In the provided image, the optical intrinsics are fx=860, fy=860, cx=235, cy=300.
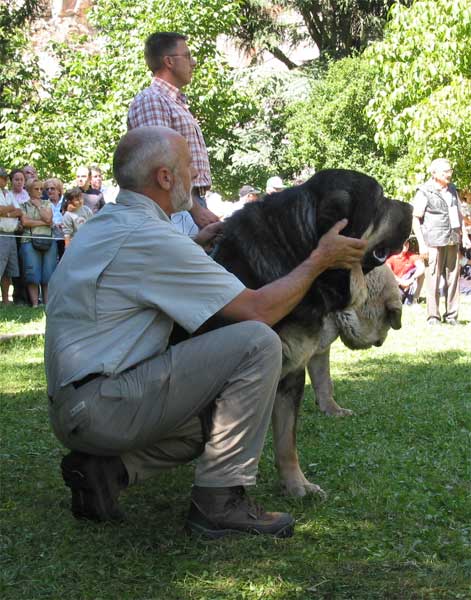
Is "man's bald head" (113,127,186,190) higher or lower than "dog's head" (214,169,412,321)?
higher

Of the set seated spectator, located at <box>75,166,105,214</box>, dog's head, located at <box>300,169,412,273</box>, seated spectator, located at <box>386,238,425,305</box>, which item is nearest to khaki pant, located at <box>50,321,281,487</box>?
dog's head, located at <box>300,169,412,273</box>

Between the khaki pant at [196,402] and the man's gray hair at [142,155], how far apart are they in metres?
0.73

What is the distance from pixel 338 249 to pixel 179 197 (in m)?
0.73

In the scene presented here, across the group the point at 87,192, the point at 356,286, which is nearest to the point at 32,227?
the point at 87,192

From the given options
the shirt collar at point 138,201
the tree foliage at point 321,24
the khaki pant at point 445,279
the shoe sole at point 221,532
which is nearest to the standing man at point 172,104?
the shirt collar at point 138,201

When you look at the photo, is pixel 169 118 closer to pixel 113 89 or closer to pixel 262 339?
A: pixel 262 339

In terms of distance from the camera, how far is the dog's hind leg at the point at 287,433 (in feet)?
13.9

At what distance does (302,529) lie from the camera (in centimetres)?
371

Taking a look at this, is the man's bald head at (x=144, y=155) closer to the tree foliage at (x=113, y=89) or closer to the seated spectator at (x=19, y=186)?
the seated spectator at (x=19, y=186)

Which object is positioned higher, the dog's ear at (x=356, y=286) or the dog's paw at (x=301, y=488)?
the dog's ear at (x=356, y=286)

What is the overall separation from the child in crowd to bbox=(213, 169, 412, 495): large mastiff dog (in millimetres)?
9737

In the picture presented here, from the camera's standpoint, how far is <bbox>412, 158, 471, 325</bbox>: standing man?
11969mm

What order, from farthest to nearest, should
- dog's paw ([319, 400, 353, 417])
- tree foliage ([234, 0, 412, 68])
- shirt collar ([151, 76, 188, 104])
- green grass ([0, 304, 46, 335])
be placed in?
tree foliage ([234, 0, 412, 68]) < green grass ([0, 304, 46, 335]) < dog's paw ([319, 400, 353, 417]) < shirt collar ([151, 76, 188, 104])

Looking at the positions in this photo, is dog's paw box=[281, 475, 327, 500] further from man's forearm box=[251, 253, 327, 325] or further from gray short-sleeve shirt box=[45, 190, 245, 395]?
gray short-sleeve shirt box=[45, 190, 245, 395]
